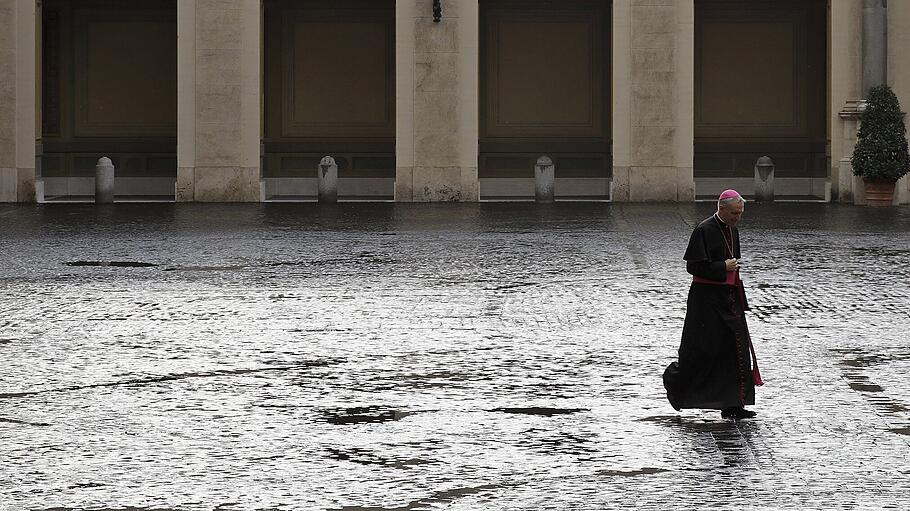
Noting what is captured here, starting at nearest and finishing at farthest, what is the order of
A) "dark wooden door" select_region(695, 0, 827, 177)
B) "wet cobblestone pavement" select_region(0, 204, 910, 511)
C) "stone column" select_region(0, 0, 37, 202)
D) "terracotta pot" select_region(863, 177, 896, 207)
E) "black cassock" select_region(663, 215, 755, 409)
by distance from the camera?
"wet cobblestone pavement" select_region(0, 204, 910, 511) → "black cassock" select_region(663, 215, 755, 409) → "terracotta pot" select_region(863, 177, 896, 207) → "stone column" select_region(0, 0, 37, 202) → "dark wooden door" select_region(695, 0, 827, 177)

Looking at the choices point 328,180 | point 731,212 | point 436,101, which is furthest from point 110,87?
point 731,212

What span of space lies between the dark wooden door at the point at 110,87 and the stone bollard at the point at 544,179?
757cm

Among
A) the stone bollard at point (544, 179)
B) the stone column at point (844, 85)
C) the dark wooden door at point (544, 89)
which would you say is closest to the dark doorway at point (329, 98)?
the dark wooden door at point (544, 89)

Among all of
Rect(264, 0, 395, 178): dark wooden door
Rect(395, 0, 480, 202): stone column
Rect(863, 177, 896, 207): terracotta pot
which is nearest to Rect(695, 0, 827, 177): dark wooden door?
Rect(863, 177, 896, 207): terracotta pot

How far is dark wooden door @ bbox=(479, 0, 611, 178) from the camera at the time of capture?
32.0m

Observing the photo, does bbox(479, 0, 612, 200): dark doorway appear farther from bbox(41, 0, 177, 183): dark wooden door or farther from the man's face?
the man's face

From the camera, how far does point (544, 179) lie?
29609mm

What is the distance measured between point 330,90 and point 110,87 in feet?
14.4

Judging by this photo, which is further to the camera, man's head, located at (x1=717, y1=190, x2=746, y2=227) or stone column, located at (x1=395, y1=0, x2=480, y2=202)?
stone column, located at (x1=395, y1=0, x2=480, y2=202)

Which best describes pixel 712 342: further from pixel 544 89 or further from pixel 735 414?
pixel 544 89

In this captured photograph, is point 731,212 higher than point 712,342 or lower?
higher

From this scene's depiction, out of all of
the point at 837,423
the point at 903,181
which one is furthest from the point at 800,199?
the point at 837,423

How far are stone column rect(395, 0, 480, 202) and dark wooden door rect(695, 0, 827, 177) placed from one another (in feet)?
15.6

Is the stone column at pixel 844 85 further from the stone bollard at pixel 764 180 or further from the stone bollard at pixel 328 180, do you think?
the stone bollard at pixel 328 180
